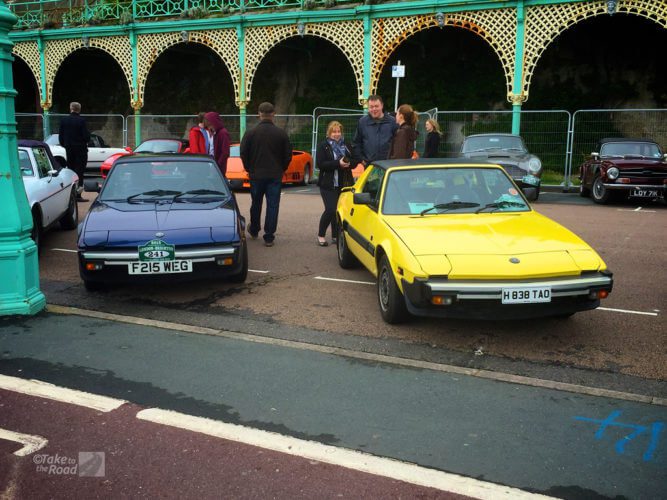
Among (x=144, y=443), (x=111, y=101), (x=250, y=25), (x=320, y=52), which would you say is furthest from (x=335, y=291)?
(x=111, y=101)

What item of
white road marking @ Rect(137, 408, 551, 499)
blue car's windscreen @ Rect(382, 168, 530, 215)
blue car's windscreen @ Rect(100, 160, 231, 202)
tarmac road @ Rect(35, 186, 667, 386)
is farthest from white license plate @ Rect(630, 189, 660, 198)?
white road marking @ Rect(137, 408, 551, 499)

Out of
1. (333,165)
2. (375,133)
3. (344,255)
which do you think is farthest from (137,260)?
(375,133)

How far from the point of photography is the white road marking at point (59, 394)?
394 centimetres

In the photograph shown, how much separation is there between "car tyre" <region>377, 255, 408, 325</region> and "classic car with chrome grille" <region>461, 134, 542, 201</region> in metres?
8.09

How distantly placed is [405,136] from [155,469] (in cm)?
606

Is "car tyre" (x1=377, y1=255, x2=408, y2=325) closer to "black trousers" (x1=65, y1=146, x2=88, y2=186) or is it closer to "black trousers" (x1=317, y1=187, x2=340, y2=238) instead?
"black trousers" (x1=317, y1=187, x2=340, y2=238)

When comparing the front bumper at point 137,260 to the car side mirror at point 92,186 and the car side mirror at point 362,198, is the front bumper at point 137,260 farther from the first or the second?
the car side mirror at point 92,186

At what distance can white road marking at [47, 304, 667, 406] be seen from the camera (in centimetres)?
419

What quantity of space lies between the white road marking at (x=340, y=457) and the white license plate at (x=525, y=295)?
1.94m

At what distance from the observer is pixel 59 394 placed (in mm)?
4082

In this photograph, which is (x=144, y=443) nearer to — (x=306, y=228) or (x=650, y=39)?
(x=306, y=228)

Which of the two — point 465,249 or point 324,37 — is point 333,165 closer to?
point 465,249

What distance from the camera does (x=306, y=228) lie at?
10.8 m

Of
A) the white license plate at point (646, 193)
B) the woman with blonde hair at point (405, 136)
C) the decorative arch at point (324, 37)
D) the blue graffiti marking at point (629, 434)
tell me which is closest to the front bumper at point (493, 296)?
the blue graffiti marking at point (629, 434)
